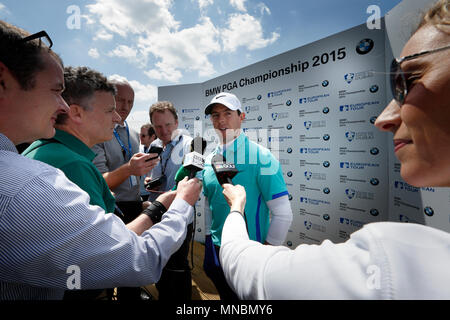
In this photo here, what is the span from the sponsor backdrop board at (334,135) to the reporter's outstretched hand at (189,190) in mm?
2174

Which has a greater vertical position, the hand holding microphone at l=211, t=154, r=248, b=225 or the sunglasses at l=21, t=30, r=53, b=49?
the sunglasses at l=21, t=30, r=53, b=49

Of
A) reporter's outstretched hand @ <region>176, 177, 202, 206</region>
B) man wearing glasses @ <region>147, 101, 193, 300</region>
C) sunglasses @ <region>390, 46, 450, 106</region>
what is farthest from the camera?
man wearing glasses @ <region>147, 101, 193, 300</region>

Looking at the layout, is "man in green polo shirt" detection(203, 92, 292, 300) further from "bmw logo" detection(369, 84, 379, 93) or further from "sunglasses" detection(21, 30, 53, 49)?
"bmw logo" detection(369, 84, 379, 93)

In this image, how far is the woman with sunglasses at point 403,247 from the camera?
342 mm

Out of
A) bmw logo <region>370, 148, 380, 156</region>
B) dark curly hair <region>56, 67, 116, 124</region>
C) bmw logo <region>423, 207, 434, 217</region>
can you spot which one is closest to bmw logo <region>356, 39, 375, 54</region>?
bmw logo <region>370, 148, 380, 156</region>

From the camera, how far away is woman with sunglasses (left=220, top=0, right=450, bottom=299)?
34cm

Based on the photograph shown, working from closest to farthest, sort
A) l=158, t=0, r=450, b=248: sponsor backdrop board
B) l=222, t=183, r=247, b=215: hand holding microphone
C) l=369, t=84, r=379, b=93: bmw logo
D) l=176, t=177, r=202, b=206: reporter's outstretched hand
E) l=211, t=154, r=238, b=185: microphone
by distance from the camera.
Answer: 1. l=222, t=183, r=247, b=215: hand holding microphone
2. l=176, t=177, r=202, b=206: reporter's outstretched hand
3. l=211, t=154, r=238, b=185: microphone
4. l=158, t=0, r=450, b=248: sponsor backdrop board
5. l=369, t=84, r=379, b=93: bmw logo

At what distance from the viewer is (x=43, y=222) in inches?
23.0

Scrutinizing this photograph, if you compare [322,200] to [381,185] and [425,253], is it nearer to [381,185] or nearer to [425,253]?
[381,185]

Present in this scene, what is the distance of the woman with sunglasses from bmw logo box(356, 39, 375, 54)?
264cm

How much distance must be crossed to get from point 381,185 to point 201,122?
3.72 metres

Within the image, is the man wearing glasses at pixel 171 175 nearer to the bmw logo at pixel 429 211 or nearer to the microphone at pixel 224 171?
the microphone at pixel 224 171

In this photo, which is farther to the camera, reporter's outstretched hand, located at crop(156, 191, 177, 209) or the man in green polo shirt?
the man in green polo shirt
